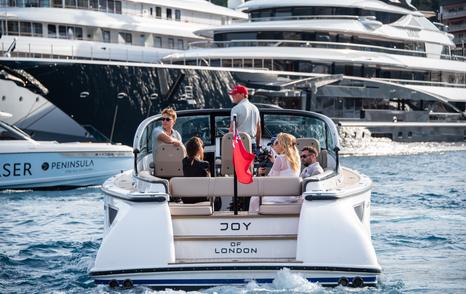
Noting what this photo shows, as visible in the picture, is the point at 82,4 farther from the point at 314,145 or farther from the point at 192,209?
the point at 192,209

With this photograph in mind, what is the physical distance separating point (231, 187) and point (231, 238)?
1.97 ft

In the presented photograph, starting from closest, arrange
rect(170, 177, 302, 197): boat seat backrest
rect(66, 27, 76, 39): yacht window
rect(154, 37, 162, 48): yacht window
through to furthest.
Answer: rect(170, 177, 302, 197): boat seat backrest
rect(66, 27, 76, 39): yacht window
rect(154, 37, 162, 48): yacht window

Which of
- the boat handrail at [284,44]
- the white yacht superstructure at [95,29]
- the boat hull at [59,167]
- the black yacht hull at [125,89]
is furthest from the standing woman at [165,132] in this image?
the boat handrail at [284,44]

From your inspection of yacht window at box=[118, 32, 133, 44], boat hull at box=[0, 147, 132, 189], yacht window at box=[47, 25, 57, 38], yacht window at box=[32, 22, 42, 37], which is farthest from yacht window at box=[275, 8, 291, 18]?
boat hull at box=[0, 147, 132, 189]

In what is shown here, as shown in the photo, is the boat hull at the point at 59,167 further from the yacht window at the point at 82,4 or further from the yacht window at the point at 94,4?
the yacht window at the point at 94,4

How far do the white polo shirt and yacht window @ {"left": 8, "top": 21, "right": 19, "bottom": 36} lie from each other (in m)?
32.2

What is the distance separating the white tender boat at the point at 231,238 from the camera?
7977mm

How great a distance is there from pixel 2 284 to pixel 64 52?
105 feet

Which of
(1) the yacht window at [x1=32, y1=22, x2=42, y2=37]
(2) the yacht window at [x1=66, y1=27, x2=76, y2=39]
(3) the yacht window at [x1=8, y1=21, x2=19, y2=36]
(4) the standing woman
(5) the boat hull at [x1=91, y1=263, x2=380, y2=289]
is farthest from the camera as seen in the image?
(2) the yacht window at [x1=66, y1=27, x2=76, y2=39]

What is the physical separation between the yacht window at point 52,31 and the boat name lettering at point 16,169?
74.6 feet

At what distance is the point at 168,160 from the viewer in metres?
9.77

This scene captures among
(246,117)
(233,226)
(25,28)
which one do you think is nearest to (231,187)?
(233,226)

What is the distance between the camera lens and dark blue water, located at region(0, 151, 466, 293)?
921 cm

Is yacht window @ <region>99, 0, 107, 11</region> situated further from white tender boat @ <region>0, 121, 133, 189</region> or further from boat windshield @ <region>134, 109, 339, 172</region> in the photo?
boat windshield @ <region>134, 109, 339, 172</region>
